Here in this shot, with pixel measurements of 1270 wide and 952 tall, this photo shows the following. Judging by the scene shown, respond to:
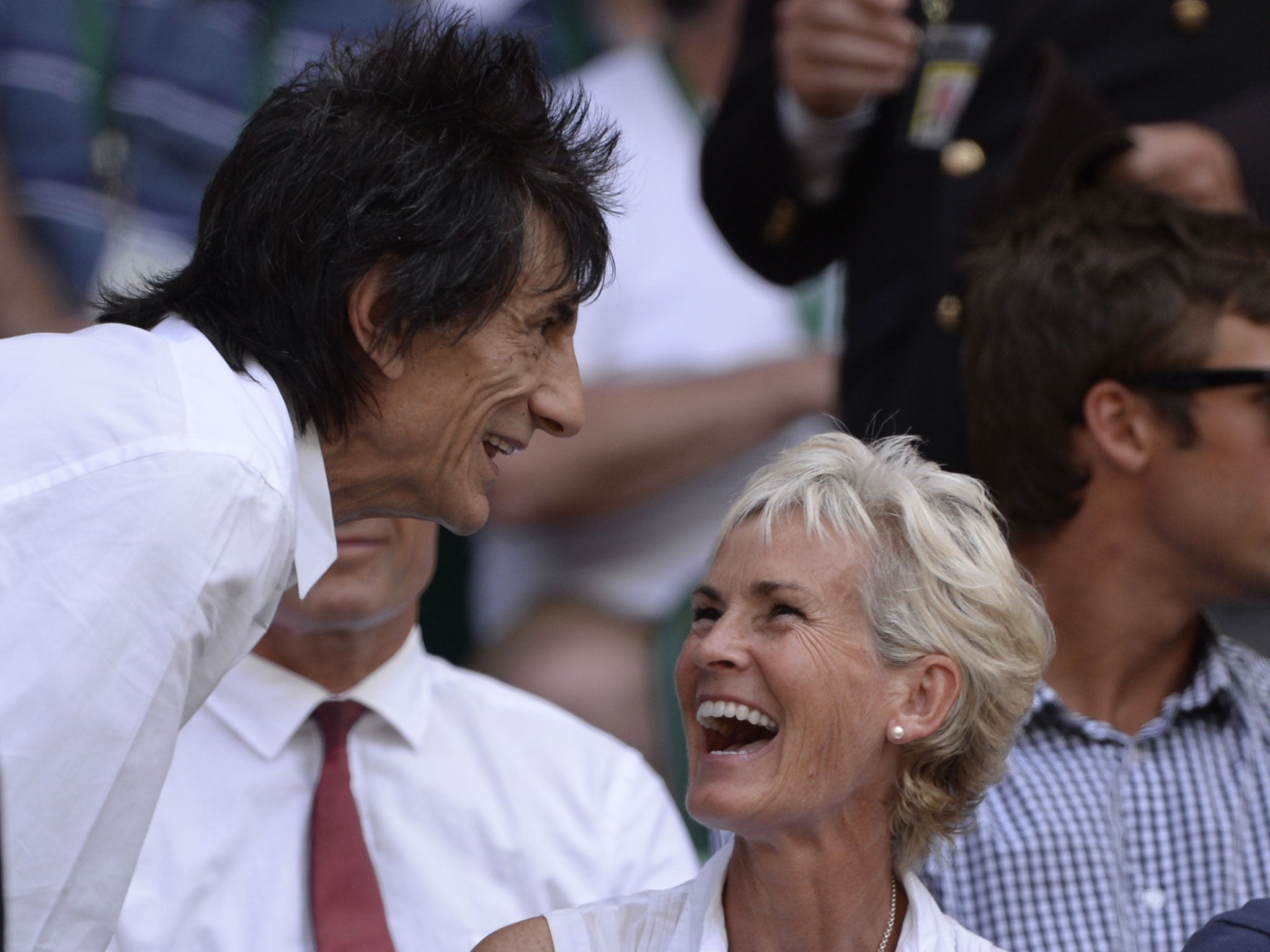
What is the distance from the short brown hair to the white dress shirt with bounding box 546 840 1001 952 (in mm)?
870

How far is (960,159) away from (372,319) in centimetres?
149

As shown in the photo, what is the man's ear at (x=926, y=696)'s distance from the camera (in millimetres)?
2008

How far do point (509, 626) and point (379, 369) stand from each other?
6.90 ft

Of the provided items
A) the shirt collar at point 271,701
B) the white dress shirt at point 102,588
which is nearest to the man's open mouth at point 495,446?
the white dress shirt at point 102,588

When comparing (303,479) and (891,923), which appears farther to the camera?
(891,923)

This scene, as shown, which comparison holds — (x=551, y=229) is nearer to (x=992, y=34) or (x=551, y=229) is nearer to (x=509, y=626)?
(x=992, y=34)

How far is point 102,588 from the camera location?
1398 millimetres

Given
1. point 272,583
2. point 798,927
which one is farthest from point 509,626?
point 272,583

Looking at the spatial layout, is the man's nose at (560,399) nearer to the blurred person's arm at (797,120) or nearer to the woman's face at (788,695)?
the woman's face at (788,695)

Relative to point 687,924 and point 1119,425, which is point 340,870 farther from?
point 1119,425

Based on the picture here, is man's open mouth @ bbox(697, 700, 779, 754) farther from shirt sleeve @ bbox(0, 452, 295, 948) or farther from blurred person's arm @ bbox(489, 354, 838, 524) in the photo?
blurred person's arm @ bbox(489, 354, 838, 524)

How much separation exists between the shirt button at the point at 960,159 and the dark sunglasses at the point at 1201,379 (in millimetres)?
521

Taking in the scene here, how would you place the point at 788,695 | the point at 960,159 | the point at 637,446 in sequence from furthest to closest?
the point at 637,446 < the point at 960,159 < the point at 788,695

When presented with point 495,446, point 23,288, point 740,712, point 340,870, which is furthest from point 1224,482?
point 23,288
